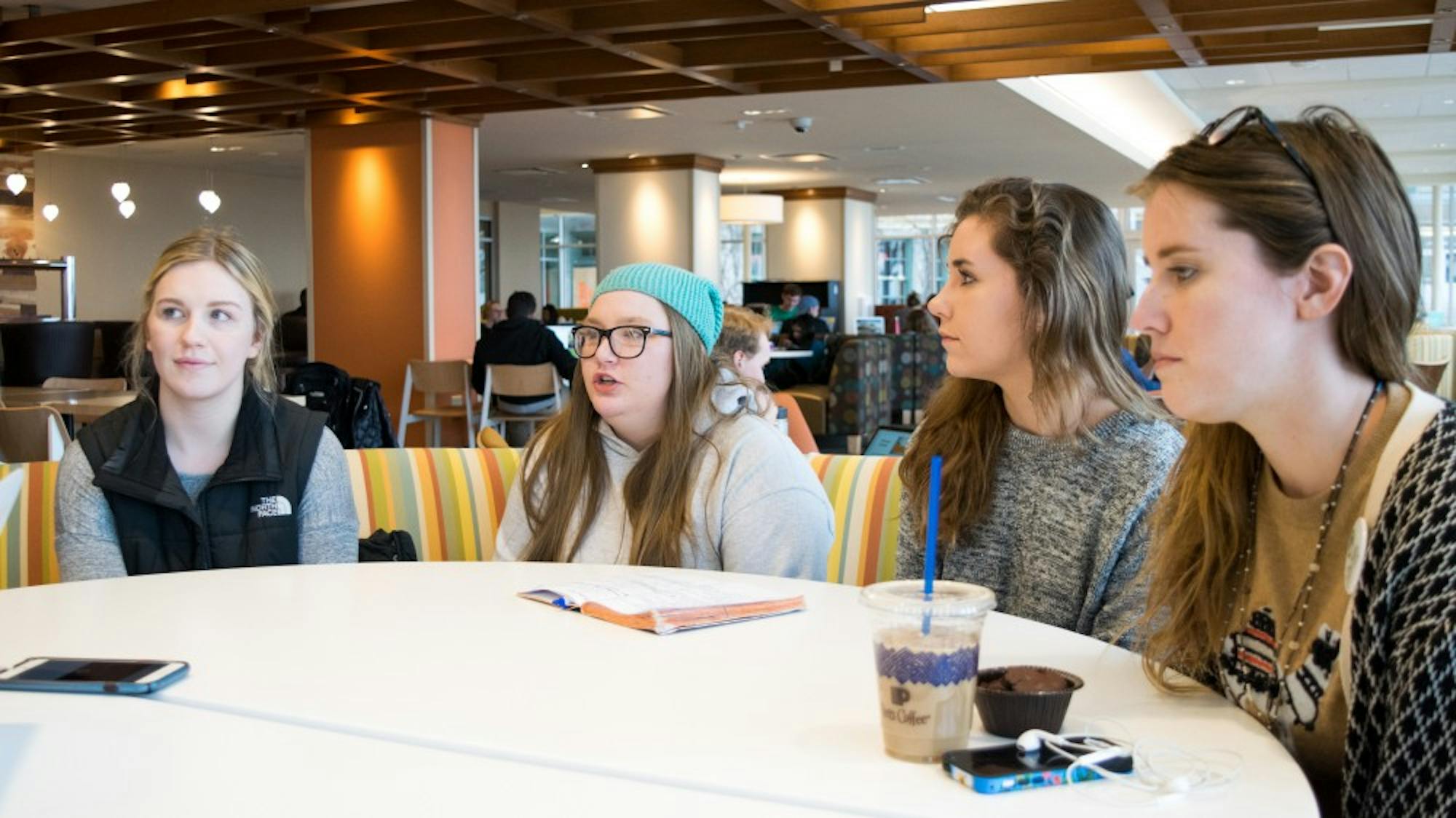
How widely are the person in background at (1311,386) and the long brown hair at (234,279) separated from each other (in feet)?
5.80

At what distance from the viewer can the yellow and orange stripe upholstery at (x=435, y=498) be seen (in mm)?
3266

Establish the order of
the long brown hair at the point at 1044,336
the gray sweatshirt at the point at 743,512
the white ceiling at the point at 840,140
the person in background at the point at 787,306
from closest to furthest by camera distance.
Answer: the long brown hair at the point at 1044,336 → the gray sweatshirt at the point at 743,512 → the white ceiling at the point at 840,140 → the person in background at the point at 787,306

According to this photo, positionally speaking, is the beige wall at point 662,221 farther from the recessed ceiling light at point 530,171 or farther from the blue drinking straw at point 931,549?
the blue drinking straw at point 931,549

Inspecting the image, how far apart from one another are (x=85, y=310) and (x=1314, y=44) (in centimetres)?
1349

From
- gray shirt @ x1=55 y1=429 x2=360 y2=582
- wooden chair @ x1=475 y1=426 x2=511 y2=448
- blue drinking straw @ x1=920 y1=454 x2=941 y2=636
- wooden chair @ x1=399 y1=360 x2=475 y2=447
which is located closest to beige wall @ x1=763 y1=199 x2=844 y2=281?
wooden chair @ x1=399 y1=360 x2=475 y2=447

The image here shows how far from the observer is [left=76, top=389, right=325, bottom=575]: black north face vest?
2367 millimetres

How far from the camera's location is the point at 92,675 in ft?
4.82

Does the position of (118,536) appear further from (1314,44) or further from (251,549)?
(1314,44)

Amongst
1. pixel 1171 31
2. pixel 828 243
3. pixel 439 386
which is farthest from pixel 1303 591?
pixel 828 243

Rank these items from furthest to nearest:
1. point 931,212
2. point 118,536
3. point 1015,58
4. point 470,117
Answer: point 931,212, point 470,117, point 1015,58, point 118,536

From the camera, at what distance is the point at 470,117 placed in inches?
394

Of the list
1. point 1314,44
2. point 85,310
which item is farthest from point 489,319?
point 1314,44

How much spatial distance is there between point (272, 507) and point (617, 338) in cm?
68

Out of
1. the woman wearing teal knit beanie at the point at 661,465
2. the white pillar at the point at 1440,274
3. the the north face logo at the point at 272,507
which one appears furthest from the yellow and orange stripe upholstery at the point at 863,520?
the white pillar at the point at 1440,274
